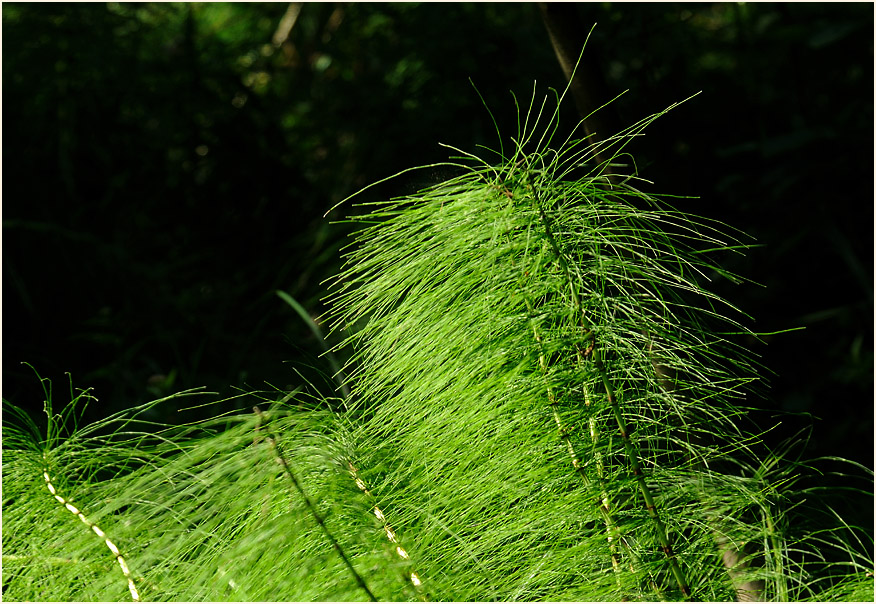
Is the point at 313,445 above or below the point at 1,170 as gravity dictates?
below

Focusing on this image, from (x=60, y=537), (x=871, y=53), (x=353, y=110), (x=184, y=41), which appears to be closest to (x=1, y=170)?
(x=184, y=41)

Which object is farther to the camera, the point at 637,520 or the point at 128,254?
the point at 128,254

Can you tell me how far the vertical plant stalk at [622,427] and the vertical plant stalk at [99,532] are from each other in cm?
45

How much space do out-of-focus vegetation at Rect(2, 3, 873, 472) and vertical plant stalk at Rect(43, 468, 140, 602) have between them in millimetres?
836

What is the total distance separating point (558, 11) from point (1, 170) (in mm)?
1485

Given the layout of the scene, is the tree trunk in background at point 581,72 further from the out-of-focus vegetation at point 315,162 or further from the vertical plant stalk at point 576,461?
the out-of-focus vegetation at point 315,162

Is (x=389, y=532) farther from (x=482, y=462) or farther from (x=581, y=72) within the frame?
(x=581, y=72)

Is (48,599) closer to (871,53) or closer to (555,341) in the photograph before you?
(555,341)

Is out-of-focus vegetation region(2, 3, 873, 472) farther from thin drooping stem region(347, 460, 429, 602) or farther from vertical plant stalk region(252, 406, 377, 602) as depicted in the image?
vertical plant stalk region(252, 406, 377, 602)

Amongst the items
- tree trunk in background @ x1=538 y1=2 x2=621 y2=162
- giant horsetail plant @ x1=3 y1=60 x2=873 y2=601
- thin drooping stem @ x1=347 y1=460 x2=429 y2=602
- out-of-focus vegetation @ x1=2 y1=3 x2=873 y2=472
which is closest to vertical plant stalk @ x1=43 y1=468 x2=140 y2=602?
giant horsetail plant @ x1=3 y1=60 x2=873 y2=601

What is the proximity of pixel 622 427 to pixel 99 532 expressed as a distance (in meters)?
0.50

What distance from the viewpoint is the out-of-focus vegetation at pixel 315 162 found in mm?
2018

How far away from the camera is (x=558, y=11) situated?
43.8 inches

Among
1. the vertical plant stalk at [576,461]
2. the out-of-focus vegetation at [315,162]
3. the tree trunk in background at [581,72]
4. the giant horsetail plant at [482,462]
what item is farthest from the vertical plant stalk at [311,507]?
the out-of-focus vegetation at [315,162]
